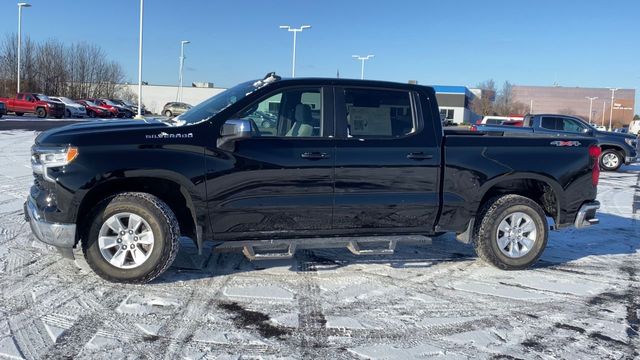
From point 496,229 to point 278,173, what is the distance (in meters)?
2.44

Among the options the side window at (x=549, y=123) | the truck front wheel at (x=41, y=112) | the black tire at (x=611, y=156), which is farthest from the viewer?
the truck front wheel at (x=41, y=112)

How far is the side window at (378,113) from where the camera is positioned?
530 centimetres

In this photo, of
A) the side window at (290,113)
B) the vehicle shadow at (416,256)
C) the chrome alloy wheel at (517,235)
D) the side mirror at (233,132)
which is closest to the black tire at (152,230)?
the vehicle shadow at (416,256)

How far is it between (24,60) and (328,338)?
58488 mm

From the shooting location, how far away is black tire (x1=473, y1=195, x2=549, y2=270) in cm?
573

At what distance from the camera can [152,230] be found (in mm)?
4801

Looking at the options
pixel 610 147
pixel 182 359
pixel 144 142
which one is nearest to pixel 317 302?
pixel 182 359

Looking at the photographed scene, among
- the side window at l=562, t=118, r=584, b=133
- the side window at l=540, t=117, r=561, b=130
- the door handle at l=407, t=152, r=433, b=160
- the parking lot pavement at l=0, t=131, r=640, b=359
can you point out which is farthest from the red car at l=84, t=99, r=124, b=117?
the door handle at l=407, t=152, r=433, b=160

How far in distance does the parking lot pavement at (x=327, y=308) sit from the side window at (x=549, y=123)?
40.0 feet

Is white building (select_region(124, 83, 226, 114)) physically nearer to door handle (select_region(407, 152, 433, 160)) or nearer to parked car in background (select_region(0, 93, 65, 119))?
parked car in background (select_region(0, 93, 65, 119))

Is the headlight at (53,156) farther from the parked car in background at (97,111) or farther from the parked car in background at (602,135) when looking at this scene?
the parked car in background at (97,111)

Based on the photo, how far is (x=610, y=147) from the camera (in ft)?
60.3

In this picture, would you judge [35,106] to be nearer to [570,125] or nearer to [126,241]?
[570,125]

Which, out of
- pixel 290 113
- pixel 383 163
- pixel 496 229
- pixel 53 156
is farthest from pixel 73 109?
pixel 496 229
